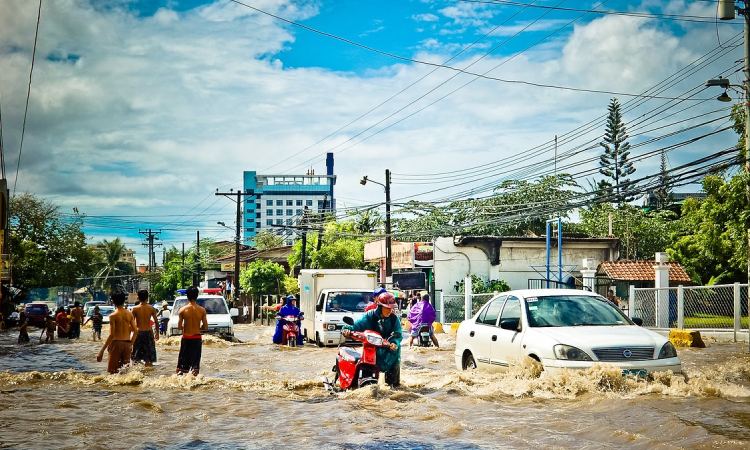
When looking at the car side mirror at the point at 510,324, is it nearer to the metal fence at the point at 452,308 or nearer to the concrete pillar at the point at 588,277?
the concrete pillar at the point at 588,277

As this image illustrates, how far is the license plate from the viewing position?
10.5m

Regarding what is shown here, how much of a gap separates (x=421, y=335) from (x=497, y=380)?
37.6 ft

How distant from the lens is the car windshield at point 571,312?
1184 centimetres

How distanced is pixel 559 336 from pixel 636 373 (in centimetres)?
108

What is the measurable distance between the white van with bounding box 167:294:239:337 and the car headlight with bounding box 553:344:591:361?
715 inches

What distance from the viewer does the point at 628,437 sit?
8227 millimetres

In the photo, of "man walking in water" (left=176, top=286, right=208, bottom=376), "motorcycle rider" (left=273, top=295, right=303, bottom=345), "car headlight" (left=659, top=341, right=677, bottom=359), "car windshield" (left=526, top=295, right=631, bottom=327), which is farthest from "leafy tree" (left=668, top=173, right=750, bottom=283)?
"man walking in water" (left=176, top=286, right=208, bottom=376)

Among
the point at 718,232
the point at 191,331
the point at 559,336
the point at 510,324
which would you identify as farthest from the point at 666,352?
the point at 718,232

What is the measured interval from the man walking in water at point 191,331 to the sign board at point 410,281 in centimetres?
3099

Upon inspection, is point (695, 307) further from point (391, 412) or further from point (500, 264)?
point (500, 264)

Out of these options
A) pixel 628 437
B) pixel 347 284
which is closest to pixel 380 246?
pixel 347 284

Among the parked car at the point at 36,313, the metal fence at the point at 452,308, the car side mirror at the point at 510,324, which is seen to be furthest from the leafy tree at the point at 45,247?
the car side mirror at the point at 510,324

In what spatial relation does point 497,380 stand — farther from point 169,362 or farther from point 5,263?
point 5,263

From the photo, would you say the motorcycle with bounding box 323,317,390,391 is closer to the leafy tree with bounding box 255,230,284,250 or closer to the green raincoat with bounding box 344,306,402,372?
the green raincoat with bounding box 344,306,402,372
